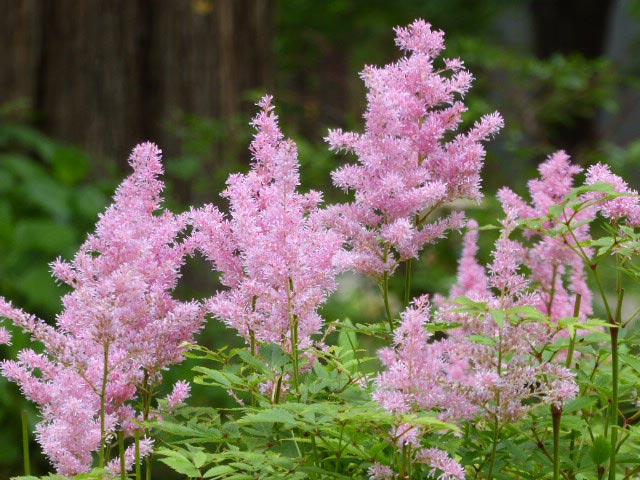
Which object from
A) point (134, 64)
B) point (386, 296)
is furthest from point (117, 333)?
point (134, 64)

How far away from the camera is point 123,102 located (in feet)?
23.4

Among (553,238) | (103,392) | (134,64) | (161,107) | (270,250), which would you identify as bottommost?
(103,392)

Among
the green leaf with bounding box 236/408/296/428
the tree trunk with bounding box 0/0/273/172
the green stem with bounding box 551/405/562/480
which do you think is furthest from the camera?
the tree trunk with bounding box 0/0/273/172

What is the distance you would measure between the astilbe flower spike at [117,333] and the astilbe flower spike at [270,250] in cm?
7

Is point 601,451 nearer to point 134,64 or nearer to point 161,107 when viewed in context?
point 161,107

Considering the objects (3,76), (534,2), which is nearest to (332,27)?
(534,2)

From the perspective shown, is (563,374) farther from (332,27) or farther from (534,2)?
(332,27)

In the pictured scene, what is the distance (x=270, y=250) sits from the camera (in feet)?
5.53

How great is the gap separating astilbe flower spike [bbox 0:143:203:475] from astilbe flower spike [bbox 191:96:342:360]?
74 millimetres

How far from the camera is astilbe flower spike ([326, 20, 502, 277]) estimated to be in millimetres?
1803

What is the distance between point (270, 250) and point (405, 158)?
327mm

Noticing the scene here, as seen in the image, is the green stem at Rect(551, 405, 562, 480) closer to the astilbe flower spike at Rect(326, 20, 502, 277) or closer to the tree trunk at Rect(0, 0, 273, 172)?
the astilbe flower spike at Rect(326, 20, 502, 277)

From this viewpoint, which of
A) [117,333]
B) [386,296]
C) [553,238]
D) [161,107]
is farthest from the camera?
[161,107]

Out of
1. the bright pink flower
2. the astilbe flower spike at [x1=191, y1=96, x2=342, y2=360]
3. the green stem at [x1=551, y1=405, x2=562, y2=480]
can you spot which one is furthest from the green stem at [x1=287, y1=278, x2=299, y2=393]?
the bright pink flower
